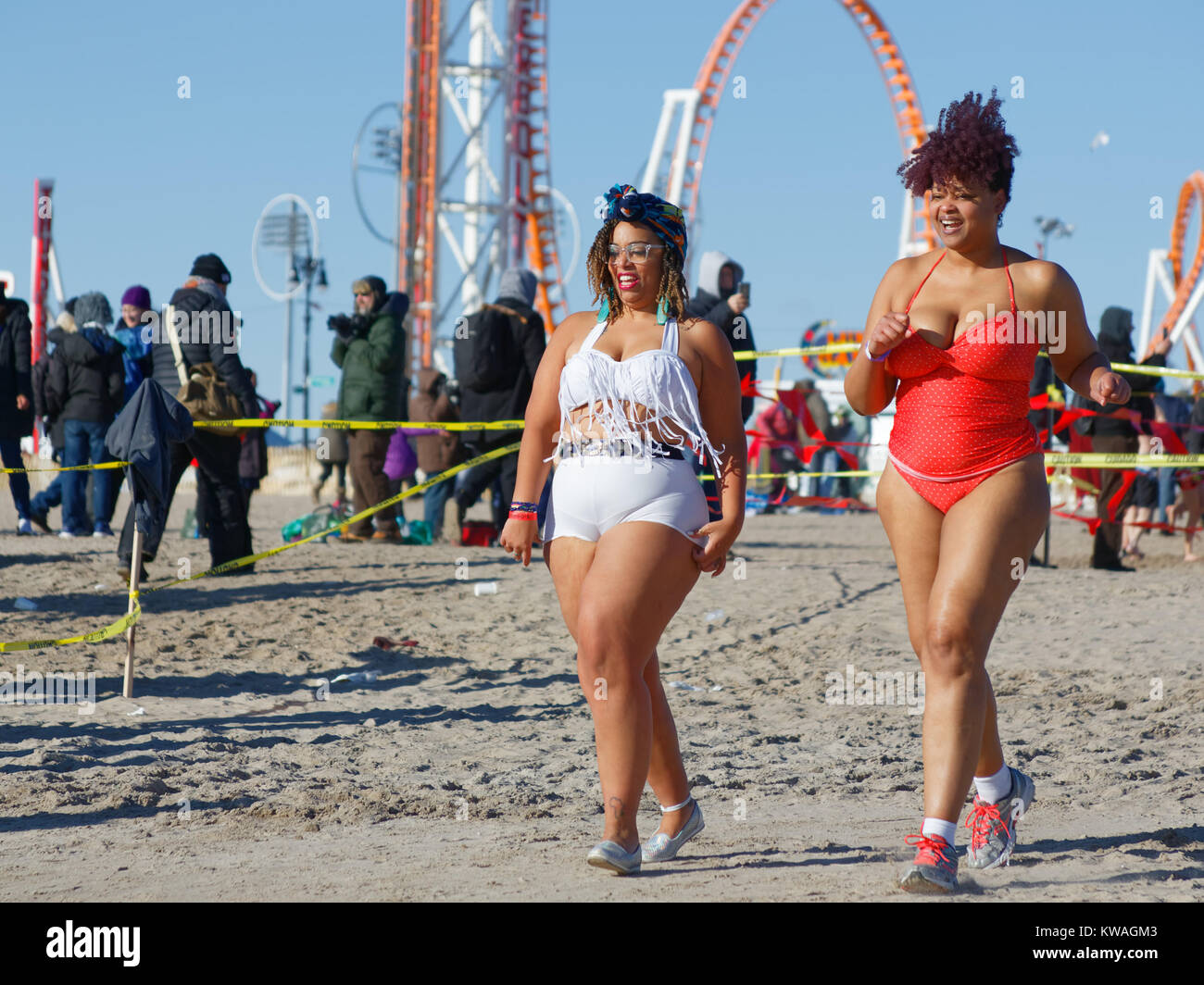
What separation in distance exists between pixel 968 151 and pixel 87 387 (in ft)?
30.4

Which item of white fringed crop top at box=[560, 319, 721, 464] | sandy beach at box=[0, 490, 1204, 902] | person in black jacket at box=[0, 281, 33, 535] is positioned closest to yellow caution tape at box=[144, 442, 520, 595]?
sandy beach at box=[0, 490, 1204, 902]

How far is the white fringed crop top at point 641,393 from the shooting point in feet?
12.0

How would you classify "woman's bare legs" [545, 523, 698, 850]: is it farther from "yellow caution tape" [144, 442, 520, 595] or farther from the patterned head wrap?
"yellow caution tape" [144, 442, 520, 595]

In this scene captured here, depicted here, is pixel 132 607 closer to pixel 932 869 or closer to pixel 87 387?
pixel 932 869

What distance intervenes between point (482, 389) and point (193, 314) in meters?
2.37

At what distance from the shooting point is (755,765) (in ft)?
17.3

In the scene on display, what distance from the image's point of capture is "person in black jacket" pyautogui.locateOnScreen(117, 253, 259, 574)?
29.1ft

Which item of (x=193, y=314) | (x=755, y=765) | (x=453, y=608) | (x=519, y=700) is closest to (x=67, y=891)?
(x=755, y=765)

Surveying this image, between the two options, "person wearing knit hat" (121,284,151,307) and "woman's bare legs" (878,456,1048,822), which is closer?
"woman's bare legs" (878,456,1048,822)

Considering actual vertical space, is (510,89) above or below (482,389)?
above

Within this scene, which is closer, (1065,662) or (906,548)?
(906,548)

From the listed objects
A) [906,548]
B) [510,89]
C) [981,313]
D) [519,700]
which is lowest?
[519,700]

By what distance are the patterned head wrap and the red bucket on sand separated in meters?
7.75
